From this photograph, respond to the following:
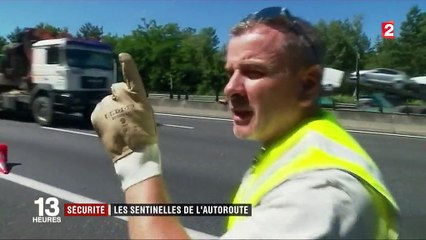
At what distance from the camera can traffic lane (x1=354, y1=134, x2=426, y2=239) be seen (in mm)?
3840

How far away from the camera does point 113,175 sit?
4.98 m

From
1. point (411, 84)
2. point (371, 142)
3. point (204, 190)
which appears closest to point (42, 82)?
point (371, 142)

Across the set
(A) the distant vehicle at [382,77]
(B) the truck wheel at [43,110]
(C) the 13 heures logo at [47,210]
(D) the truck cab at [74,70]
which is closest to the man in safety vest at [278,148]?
(C) the 13 heures logo at [47,210]

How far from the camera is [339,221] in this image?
2.91ft

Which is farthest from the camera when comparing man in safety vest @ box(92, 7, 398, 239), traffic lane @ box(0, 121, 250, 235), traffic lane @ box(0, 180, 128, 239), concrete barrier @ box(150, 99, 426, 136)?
concrete barrier @ box(150, 99, 426, 136)

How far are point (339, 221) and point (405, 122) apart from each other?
11513mm

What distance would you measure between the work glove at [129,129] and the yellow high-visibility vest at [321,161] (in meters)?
0.26

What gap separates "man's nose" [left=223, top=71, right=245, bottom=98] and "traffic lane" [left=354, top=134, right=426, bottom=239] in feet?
3.12

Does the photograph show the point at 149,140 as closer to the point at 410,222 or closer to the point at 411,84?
the point at 410,222

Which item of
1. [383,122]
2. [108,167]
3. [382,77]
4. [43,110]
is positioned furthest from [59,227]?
[382,77]

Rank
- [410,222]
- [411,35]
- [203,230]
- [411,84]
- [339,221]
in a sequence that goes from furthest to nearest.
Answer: [411,35] → [411,84] → [410,222] → [203,230] → [339,221]

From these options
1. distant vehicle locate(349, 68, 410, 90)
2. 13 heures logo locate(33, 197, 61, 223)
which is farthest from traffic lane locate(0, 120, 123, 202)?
distant vehicle locate(349, 68, 410, 90)

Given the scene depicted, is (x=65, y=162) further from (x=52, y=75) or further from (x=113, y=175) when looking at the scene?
(x=52, y=75)

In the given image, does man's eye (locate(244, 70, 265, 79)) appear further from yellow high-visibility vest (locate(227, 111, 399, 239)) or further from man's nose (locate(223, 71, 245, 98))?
yellow high-visibility vest (locate(227, 111, 399, 239))
